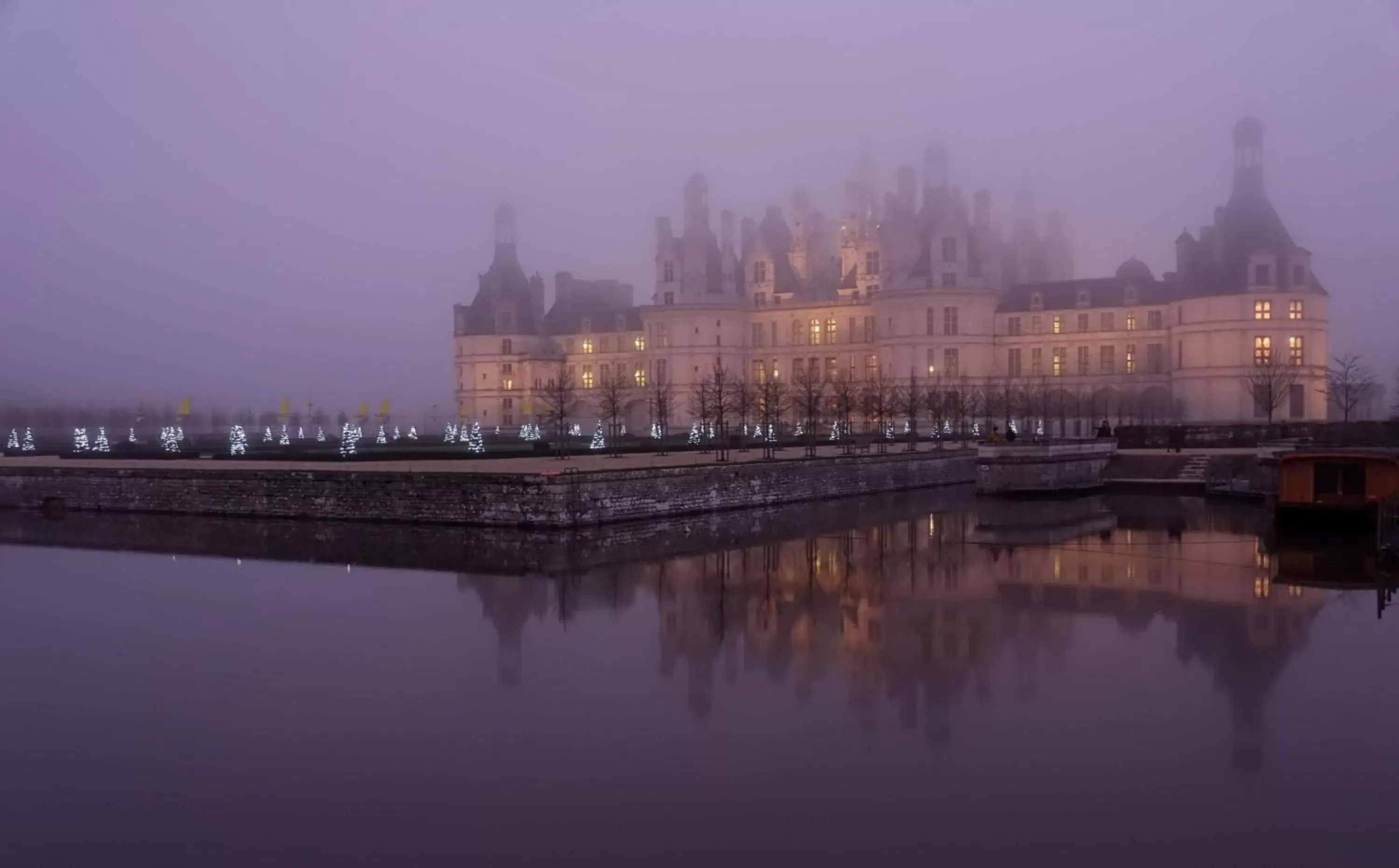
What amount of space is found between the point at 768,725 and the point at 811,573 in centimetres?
748

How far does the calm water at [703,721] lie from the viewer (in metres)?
6.62

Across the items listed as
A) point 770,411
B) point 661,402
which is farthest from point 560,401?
point 770,411

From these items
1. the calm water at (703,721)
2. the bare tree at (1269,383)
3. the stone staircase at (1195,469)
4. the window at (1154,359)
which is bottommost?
the calm water at (703,721)

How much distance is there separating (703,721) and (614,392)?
111 feet

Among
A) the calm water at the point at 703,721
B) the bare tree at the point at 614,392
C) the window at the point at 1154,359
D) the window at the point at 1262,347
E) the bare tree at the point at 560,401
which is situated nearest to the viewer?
the calm water at the point at 703,721

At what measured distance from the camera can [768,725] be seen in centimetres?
870

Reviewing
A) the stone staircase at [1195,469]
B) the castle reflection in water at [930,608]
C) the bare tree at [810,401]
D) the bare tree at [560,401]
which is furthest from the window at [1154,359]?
the castle reflection in water at [930,608]

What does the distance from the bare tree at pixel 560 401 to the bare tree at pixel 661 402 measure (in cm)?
364

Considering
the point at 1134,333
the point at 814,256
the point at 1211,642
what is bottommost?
the point at 1211,642

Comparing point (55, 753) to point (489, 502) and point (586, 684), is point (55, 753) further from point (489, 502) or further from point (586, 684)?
point (489, 502)

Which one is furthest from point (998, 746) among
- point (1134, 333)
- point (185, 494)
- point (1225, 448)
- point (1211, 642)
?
point (1134, 333)

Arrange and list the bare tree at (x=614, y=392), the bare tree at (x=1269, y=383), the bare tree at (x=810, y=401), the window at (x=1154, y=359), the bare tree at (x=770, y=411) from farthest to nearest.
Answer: the window at (x=1154, y=359) < the bare tree at (x=614, y=392) < the bare tree at (x=1269, y=383) < the bare tree at (x=810, y=401) < the bare tree at (x=770, y=411)

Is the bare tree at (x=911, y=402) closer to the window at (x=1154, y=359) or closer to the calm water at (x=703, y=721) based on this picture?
the window at (x=1154, y=359)

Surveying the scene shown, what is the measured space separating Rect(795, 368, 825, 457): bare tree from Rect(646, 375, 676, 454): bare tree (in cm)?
526
